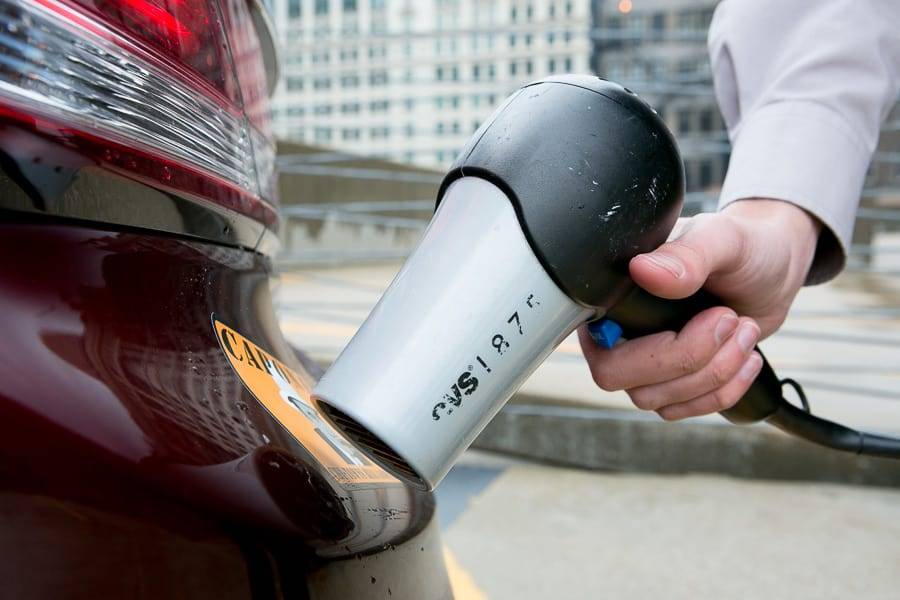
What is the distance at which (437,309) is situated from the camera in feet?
1.72

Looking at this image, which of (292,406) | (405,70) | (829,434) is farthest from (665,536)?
(405,70)

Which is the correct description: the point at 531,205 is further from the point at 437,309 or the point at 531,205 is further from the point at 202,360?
the point at 202,360

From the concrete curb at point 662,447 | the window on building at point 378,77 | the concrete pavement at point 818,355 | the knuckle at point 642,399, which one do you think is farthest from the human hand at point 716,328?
the window on building at point 378,77

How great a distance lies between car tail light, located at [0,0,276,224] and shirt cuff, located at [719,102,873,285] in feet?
1.70

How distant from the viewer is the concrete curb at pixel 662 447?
7.43 feet

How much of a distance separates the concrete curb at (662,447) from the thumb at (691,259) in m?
1.73

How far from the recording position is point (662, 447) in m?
2.39

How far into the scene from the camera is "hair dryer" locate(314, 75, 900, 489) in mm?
Result: 513

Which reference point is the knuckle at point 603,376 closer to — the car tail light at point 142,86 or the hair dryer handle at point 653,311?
the hair dryer handle at point 653,311

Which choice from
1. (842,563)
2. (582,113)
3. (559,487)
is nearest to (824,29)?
(582,113)

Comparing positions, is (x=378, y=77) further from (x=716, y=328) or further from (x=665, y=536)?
(x=716, y=328)

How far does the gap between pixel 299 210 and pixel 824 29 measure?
2.60 metres

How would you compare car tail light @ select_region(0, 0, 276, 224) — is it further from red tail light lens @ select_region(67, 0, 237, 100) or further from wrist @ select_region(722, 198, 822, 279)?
wrist @ select_region(722, 198, 822, 279)

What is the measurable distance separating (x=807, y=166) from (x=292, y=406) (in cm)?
58
